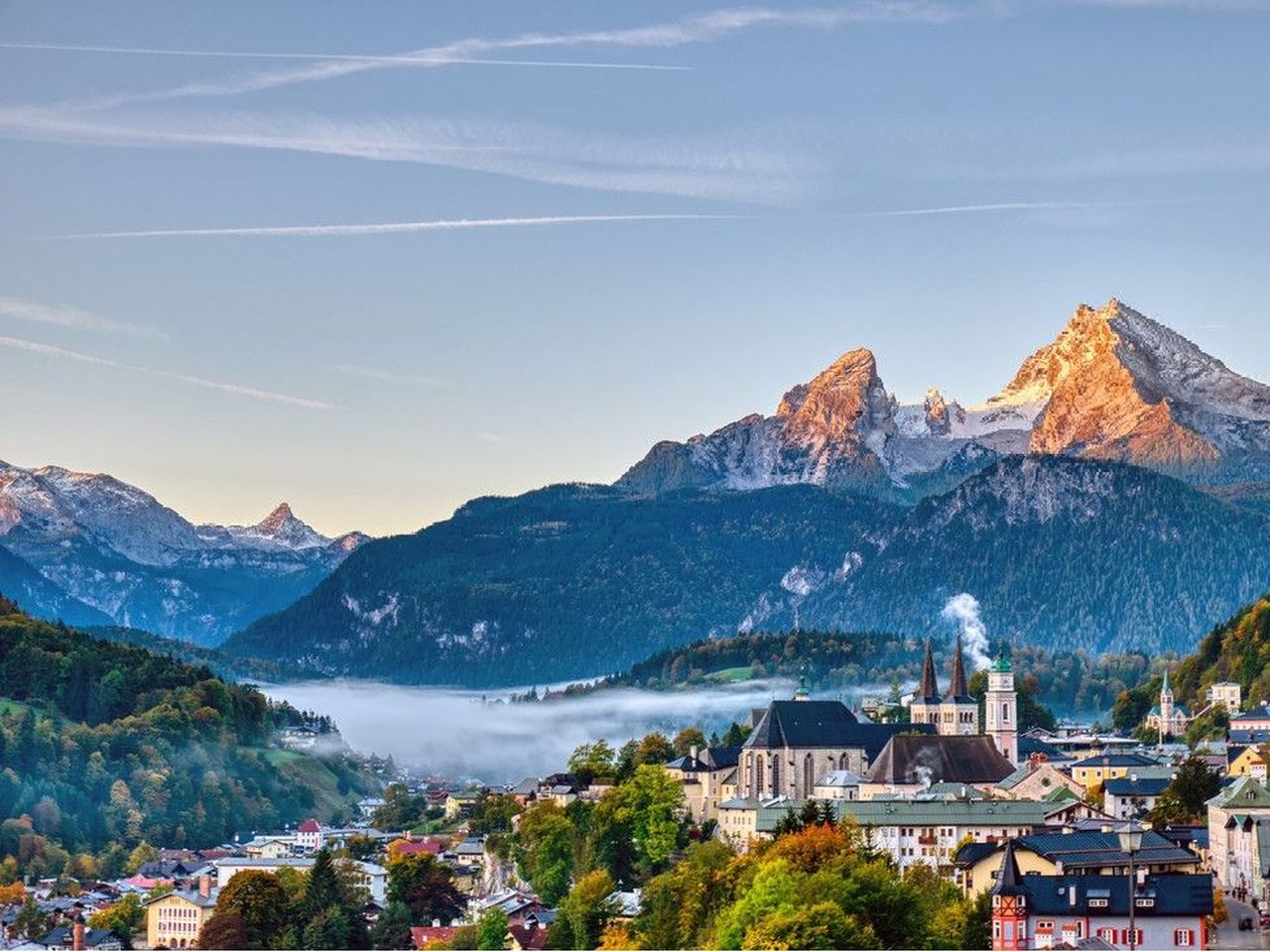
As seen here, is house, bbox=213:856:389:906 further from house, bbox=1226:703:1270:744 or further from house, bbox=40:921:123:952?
house, bbox=1226:703:1270:744

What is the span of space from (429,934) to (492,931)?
9638 millimetres

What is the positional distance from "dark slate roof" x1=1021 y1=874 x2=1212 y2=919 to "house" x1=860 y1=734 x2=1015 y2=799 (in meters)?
37.1

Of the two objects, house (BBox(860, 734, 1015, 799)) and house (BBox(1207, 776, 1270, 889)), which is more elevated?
house (BBox(860, 734, 1015, 799))

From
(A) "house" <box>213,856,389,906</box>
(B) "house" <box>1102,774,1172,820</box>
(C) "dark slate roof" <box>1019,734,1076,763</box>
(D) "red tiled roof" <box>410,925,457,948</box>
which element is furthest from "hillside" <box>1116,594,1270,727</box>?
(D) "red tiled roof" <box>410,925,457,948</box>

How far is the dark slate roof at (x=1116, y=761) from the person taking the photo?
13175 cm

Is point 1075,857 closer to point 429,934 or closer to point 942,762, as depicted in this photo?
point 942,762

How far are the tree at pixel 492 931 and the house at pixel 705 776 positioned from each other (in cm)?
1644

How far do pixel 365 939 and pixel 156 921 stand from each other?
47.1ft

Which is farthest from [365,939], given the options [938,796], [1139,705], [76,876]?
[1139,705]

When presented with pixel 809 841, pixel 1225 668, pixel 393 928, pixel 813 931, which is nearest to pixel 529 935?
pixel 393 928

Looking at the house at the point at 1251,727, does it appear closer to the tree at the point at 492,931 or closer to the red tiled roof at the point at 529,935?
the red tiled roof at the point at 529,935

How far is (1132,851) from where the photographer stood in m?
87.1

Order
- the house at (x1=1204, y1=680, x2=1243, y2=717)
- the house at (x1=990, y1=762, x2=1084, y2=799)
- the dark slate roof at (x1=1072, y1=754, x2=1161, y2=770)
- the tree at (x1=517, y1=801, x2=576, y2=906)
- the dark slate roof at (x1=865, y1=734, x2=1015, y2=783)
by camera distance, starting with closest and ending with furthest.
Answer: the house at (x1=990, y1=762, x2=1084, y2=799)
the tree at (x1=517, y1=801, x2=576, y2=906)
the dark slate roof at (x1=1072, y1=754, x2=1161, y2=770)
the dark slate roof at (x1=865, y1=734, x2=1015, y2=783)
the house at (x1=1204, y1=680, x2=1243, y2=717)

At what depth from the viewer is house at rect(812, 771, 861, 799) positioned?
135 meters
